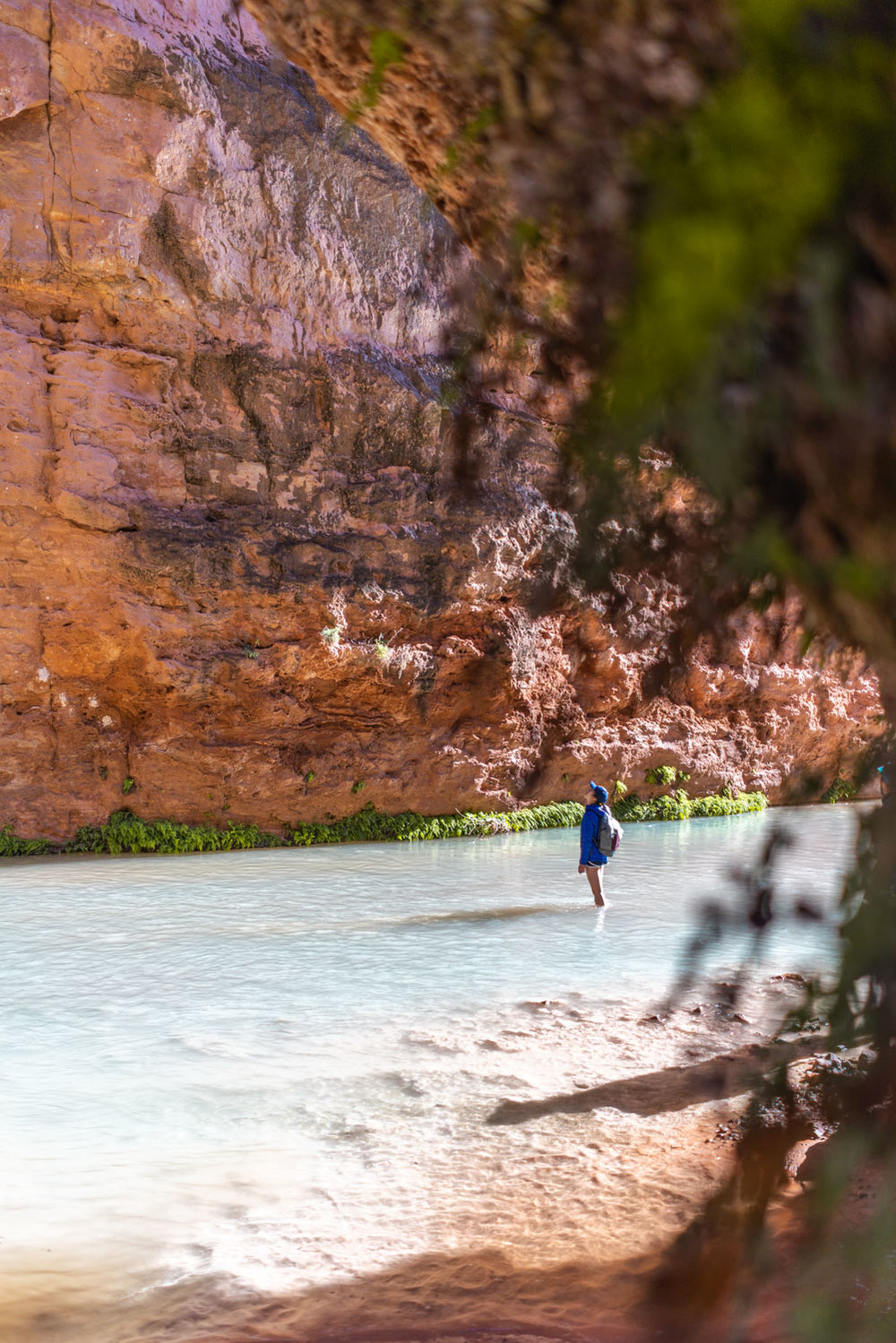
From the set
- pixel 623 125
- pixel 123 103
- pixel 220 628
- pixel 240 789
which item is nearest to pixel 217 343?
pixel 123 103

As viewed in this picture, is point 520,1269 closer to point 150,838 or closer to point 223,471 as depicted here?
point 150,838

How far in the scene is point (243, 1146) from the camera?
14.8 ft

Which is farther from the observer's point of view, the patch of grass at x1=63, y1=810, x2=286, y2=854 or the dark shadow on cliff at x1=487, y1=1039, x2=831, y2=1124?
the patch of grass at x1=63, y1=810, x2=286, y2=854

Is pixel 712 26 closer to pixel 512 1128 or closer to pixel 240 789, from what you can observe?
pixel 512 1128

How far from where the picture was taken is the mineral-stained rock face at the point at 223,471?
46.7 feet

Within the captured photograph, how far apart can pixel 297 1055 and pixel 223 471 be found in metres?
11.4

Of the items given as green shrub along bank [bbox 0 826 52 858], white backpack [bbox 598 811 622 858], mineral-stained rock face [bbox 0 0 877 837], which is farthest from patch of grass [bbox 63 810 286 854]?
white backpack [bbox 598 811 622 858]

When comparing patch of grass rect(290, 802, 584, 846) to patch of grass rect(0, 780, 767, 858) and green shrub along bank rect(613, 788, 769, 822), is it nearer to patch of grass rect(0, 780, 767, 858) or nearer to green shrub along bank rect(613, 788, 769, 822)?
patch of grass rect(0, 780, 767, 858)

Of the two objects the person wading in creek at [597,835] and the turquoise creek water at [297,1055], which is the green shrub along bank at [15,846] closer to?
the turquoise creek water at [297,1055]

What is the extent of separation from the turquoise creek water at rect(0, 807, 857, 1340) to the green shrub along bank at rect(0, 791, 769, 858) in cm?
326

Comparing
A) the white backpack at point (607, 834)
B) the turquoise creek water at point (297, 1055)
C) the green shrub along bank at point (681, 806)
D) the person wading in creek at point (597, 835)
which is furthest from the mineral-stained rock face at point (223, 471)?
the turquoise creek water at point (297, 1055)

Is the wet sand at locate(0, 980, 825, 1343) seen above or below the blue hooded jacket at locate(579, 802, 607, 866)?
below

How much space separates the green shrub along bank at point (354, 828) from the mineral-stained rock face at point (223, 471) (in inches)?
10.9

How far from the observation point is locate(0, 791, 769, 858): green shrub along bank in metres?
14.9
